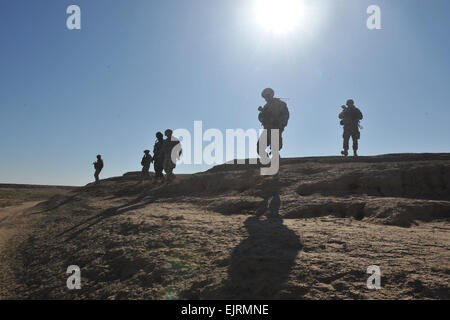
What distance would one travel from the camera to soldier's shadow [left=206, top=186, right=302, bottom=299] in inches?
98.2

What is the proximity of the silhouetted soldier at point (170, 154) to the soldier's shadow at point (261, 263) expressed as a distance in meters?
6.89

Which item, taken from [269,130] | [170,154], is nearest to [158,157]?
[170,154]

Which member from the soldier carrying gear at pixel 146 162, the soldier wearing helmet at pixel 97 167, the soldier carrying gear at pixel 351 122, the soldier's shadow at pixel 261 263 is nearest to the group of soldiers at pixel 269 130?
the soldier carrying gear at pixel 351 122

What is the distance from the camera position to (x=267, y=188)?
21.5ft

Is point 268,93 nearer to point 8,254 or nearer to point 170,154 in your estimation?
point 170,154

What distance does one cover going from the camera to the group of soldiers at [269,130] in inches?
298

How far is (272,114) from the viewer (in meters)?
7.55

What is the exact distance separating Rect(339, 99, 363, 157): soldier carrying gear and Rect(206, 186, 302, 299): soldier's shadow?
8.20 metres

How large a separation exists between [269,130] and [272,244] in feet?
15.2

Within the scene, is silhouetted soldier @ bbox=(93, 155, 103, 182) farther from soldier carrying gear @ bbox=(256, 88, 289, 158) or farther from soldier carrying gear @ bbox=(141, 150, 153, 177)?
soldier carrying gear @ bbox=(256, 88, 289, 158)

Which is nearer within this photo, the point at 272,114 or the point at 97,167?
the point at 272,114

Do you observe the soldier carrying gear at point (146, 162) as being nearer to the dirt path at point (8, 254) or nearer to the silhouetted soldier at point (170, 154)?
the silhouetted soldier at point (170, 154)
